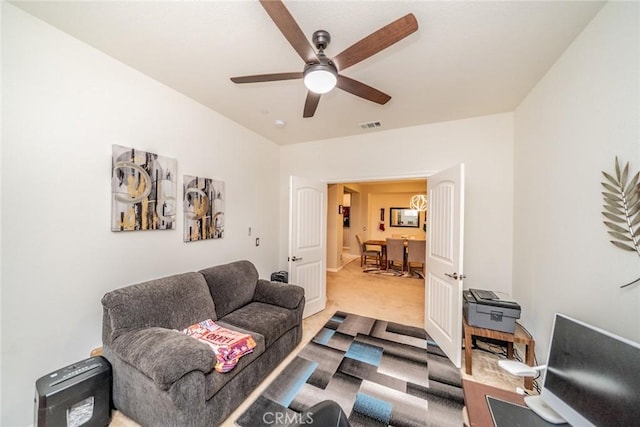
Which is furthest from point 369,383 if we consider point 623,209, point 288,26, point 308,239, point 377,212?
point 377,212

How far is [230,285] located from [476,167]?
3.26 m

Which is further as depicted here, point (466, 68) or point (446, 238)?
point (446, 238)

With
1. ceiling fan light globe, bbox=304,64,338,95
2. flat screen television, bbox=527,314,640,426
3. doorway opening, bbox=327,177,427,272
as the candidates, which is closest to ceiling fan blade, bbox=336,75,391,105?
ceiling fan light globe, bbox=304,64,338,95

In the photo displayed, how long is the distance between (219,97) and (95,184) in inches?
55.8

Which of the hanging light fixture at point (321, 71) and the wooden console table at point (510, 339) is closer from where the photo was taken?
the hanging light fixture at point (321, 71)

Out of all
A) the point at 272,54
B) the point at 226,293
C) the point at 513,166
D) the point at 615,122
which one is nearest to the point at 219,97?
the point at 272,54

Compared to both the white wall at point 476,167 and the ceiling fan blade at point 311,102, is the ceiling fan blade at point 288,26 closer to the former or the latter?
the ceiling fan blade at point 311,102

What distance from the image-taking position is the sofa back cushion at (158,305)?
1.58m

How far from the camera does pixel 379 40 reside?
4.06ft

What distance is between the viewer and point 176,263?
2367mm

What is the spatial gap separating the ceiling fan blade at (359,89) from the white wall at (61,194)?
1.82 meters

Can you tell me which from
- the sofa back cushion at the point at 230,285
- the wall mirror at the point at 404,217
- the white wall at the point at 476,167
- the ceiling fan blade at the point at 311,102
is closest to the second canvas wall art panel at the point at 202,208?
the sofa back cushion at the point at 230,285

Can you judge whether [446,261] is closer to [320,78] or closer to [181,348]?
[320,78]

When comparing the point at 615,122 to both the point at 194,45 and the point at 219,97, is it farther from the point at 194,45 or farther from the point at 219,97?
the point at 219,97
